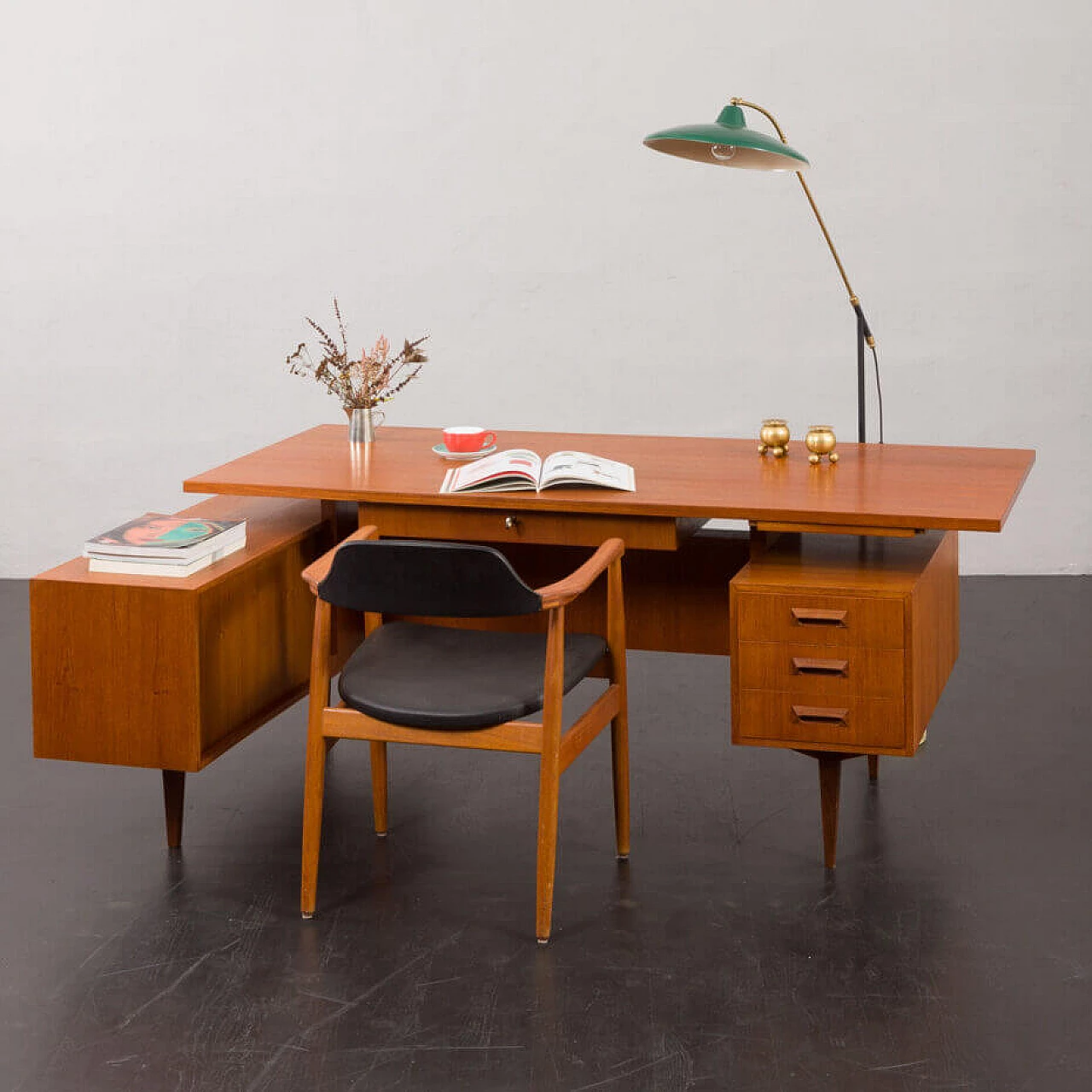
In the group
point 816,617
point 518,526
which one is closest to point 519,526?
point 518,526

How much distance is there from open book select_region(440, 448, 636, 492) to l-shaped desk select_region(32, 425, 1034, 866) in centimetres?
4

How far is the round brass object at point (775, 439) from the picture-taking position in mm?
3457

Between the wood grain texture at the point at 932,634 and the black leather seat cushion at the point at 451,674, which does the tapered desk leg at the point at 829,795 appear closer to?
the wood grain texture at the point at 932,634

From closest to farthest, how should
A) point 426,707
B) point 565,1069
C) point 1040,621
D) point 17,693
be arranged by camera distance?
point 565,1069 → point 426,707 → point 17,693 → point 1040,621

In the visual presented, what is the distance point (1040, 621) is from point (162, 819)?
9.01 ft

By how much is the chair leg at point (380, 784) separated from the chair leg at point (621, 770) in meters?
0.48

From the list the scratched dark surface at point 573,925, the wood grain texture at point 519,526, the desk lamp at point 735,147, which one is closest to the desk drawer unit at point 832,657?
the wood grain texture at point 519,526

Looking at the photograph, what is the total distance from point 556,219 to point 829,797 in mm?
2871

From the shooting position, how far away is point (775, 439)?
3467 millimetres

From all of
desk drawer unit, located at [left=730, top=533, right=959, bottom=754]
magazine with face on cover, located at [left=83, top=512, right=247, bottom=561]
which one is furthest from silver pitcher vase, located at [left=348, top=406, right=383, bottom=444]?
desk drawer unit, located at [left=730, top=533, right=959, bottom=754]

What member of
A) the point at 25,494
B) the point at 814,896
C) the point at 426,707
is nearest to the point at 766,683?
the point at 814,896

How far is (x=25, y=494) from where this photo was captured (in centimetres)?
575

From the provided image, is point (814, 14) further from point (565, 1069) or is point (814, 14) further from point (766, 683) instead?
point (565, 1069)

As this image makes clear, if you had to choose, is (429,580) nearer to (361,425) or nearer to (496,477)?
(496,477)
